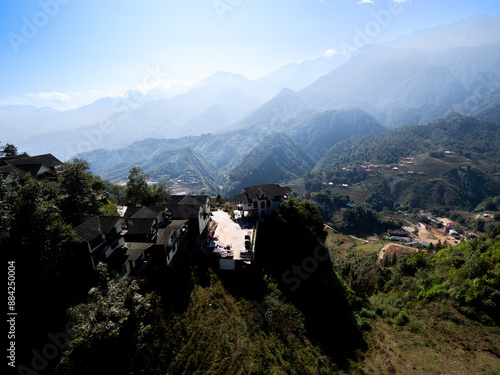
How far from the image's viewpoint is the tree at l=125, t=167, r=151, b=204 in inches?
1344

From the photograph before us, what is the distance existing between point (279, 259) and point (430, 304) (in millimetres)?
16939

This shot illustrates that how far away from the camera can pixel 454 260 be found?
96.5 feet

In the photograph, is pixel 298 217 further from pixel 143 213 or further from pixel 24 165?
pixel 24 165

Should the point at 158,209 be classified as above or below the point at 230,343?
above

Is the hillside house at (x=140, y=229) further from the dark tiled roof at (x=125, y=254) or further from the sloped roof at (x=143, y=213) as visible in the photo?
the dark tiled roof at (x=125, y=254)

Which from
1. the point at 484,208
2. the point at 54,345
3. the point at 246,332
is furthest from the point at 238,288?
the point at 484,208

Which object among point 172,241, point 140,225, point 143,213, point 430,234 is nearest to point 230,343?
point 172,241

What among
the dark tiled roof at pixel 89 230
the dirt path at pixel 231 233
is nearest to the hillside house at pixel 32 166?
the dark tiled roof at pixel 89 230

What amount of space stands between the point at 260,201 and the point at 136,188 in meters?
19.9

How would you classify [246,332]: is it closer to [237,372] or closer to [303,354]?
[237,372]

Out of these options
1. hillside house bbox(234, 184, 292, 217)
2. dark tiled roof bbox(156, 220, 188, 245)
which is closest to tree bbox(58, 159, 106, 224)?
dark tiled roof bbox(156, 220, 188, 245)

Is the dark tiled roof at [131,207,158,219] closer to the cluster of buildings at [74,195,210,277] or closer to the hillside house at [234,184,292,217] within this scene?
the cluster of buildings at [74,195,210,277]

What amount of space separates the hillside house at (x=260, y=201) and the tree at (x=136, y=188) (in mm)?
15362

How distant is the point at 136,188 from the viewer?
34125mm
